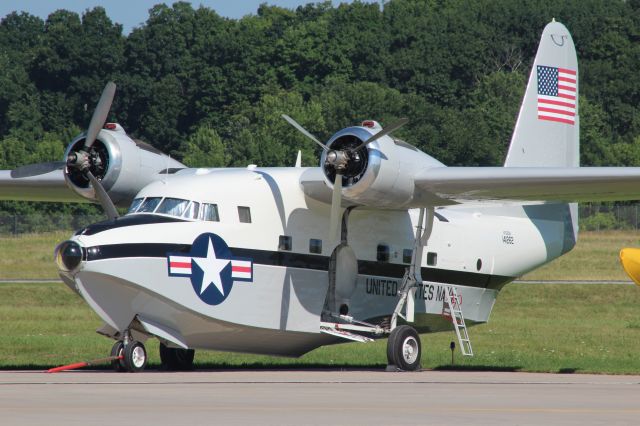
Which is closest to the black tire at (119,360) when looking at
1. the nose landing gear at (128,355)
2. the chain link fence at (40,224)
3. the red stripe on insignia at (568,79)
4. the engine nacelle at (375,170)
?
the nose landing gear at (128,355)

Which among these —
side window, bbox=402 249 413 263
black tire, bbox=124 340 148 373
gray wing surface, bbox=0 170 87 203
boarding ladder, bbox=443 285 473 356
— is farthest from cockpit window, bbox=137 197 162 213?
boarding ladder, bbox=443 285 473 356

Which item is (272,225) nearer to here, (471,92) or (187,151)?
(187,151)

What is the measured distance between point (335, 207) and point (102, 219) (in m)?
40.1

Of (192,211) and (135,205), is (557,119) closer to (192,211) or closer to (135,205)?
(192,211)

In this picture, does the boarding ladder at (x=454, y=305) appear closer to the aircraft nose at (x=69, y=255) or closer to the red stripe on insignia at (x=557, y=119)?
the red stripe on insignia at (x=557, y=119)

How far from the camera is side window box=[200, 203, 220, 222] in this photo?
20.0 meters

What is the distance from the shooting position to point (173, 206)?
19.8 m

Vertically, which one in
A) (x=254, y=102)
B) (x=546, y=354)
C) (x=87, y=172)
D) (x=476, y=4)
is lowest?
(x=546, y=354)

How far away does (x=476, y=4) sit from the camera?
123 meters

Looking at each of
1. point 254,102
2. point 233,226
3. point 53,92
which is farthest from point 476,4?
point 233,226

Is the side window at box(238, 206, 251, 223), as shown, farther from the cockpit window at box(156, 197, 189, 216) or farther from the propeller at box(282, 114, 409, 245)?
the propeller at box(282, 114, 409, 245)

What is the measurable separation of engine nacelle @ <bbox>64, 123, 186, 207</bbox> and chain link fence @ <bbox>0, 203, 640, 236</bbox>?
118ft

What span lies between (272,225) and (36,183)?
5.21 metres

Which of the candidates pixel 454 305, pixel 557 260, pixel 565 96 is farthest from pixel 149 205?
pixel 557 260
